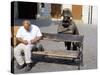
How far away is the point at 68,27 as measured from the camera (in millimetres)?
2850

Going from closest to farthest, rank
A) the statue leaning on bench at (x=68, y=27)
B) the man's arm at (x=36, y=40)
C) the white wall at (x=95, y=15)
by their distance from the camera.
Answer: the man's arm at (x=36, y=40), the statue leaning on bench at (x=68, y=27), the white wall at (x=95, y=15)

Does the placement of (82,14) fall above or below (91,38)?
above

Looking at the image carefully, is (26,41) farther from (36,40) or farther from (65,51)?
(65,51)

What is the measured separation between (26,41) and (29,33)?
0.31 feet

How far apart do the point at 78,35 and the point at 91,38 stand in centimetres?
19

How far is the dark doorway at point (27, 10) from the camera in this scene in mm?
2615

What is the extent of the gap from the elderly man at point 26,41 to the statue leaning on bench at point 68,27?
282mm

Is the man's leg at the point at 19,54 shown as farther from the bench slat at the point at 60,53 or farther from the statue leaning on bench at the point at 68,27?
the statue leaning on bench at the point at 68,27

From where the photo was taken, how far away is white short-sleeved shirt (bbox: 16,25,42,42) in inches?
105

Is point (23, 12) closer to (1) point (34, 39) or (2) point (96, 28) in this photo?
(1) point (34, 39)

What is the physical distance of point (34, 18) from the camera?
2.70 metres

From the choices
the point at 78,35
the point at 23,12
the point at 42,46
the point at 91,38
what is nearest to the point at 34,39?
the point at 42,46

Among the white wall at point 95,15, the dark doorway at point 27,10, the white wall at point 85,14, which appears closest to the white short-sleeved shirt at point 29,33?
the dark doorway at point 27,10

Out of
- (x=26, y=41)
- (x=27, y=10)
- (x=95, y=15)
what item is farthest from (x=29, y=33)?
(x=95, y=15)
